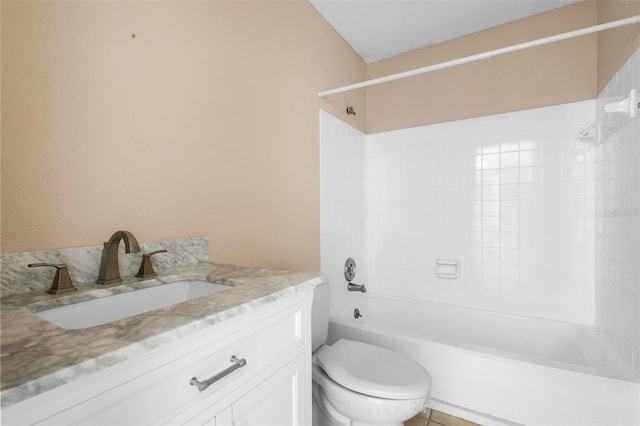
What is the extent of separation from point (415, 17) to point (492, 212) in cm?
151

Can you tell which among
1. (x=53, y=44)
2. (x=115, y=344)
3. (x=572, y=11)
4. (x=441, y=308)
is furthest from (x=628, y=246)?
(x=53, y=44)

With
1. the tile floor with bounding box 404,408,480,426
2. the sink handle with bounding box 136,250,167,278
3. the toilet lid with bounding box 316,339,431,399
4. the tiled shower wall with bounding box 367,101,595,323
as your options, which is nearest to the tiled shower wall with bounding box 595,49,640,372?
the tiled shower wall with bounding box 367,101,595,323

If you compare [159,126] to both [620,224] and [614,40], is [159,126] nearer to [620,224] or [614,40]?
[620,224]

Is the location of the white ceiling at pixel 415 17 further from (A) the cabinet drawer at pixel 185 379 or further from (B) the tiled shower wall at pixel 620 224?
(A) the cabinet drawer at pixel 185 379

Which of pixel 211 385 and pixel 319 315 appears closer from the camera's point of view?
pixel 211 385

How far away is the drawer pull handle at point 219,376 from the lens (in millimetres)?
582

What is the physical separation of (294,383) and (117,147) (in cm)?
94

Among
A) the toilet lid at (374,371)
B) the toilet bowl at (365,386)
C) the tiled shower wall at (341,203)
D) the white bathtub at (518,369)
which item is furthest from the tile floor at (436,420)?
the tiled shower wall at (341,203)

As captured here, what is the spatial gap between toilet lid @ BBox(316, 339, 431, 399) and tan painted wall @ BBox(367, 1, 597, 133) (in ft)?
6.17

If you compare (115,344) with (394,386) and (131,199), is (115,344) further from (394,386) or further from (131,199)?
(394,386)

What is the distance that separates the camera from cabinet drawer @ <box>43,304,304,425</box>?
0.46m

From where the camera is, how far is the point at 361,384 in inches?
47.9

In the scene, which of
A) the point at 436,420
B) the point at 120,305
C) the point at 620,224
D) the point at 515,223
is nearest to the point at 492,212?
the point at 515,223

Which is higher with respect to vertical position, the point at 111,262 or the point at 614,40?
the point at 614,40
